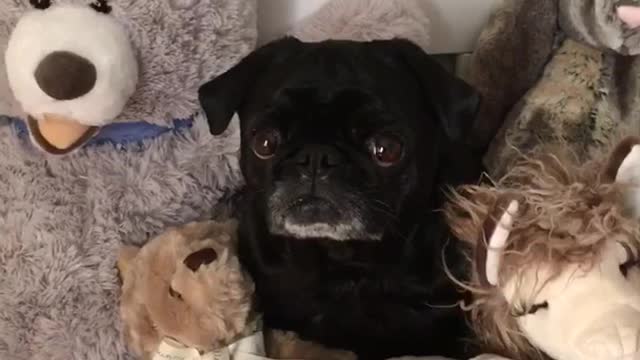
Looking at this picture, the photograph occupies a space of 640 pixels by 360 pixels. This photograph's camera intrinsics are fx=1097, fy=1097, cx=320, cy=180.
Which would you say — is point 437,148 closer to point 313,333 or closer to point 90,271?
point 313,333

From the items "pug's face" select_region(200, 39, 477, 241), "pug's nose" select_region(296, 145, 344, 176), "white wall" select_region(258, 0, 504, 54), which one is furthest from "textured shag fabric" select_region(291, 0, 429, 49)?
"pug's nose" select_region(296, 145, 344, 176)

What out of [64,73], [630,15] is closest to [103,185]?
[64,73]

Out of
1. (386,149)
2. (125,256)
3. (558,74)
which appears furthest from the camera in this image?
(558,74)

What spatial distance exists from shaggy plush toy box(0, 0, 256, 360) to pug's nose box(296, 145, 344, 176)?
181 mm

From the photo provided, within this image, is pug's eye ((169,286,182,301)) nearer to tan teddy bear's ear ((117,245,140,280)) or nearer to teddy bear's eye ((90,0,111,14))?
tan teddy bear's ear ((117,245,140,280))

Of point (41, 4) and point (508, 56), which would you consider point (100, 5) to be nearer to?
point (41, 4)

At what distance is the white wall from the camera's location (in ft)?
3.99

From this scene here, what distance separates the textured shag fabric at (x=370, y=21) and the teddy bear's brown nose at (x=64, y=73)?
11.6 inches

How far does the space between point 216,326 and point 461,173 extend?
0.92ft

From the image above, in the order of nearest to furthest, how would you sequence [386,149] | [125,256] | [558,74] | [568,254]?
[568,254] → [386,149] → [125,256] → [558,74]

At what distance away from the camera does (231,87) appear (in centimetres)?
101

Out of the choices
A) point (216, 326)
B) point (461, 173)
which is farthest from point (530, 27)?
point (216, 326)

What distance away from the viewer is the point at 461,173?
1.07 metres

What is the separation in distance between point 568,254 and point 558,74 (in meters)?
0.37
